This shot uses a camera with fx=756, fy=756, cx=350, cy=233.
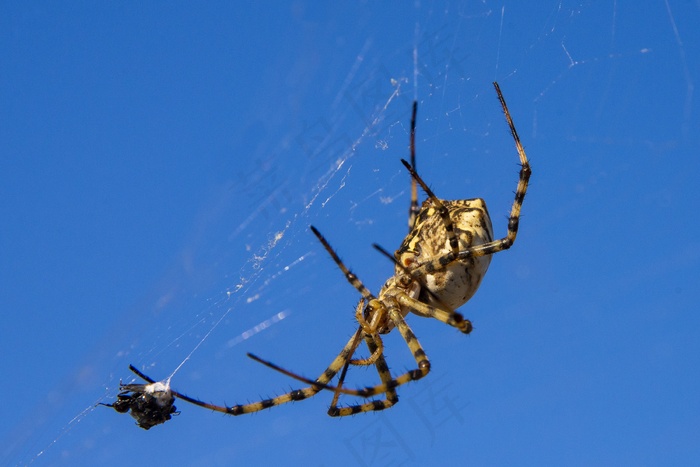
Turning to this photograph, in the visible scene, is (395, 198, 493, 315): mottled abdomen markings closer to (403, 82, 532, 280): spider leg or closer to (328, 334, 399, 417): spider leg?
(403, 82, 532, 280): spider leg

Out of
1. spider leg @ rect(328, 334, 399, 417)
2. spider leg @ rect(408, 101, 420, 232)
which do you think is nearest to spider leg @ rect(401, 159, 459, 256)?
spider leg @ rect(408, 101, 420, 232)

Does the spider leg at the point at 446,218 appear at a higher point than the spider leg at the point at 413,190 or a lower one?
lower

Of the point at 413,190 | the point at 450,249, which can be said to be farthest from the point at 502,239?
the point at 413,190

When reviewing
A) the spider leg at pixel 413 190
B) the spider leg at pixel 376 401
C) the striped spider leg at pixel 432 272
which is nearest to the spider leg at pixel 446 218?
the striped spider leg at pixel 432 272

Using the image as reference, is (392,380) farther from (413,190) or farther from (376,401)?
(413,190)

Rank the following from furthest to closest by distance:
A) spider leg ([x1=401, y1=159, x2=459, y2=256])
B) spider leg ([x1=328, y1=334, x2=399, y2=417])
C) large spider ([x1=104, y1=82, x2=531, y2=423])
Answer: spider leg ([x1=328, y1=334, x2=399, y2=417]), large spider ([x1=104, y1=82, x2=531, y2=423]), spider leg ([x1=401, y1=159, x2=459, y2=256])

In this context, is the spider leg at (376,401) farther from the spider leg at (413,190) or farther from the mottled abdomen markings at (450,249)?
the spider leg at (413,190)

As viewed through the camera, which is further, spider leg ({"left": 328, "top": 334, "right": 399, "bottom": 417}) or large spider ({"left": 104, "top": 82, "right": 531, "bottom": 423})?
spider leg ({"left": 328, "top": 334, "right": 399, "bottom": 417})

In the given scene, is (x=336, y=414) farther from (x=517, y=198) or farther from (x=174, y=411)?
(x=517, y=198)
